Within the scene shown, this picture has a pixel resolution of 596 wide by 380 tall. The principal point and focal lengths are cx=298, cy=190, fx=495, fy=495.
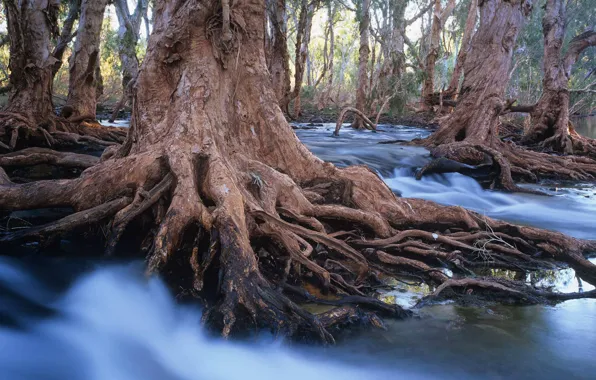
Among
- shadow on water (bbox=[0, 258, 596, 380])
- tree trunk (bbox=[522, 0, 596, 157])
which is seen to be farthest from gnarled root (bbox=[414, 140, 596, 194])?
shadow on water (bbox=[0, 258, 596, 380])

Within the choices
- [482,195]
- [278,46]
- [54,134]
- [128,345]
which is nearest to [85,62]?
[54,134]

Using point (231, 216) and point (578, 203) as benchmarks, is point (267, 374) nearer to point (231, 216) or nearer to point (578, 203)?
point (231, 216)

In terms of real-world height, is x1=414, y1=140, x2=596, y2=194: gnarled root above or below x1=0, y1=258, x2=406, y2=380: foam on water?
above

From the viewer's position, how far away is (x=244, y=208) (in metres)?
3.87

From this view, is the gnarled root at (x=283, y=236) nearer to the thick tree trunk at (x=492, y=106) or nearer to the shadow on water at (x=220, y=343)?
the shadow on water at (x=220, y=343)

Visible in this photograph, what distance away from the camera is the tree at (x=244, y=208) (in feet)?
11.5

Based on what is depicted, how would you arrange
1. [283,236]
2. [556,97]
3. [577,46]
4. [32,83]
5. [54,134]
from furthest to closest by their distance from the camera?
[577,46], [556,97], [54,134], [32,83], [283,236]

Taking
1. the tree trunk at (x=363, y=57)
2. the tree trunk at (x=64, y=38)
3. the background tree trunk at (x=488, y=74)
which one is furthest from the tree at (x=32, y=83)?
the tree trunk at (x=363, y=57)

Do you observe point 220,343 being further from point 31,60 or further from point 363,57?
point 363,57

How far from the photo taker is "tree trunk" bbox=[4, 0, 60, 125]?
8.52 m

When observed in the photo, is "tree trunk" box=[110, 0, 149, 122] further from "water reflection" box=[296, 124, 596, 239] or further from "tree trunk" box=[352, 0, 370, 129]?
"tree trunk" box=[352, 0, 370, 129]

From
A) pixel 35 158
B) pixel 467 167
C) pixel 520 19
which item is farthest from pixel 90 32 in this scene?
pixel 520 19

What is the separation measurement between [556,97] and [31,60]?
42.5 ft

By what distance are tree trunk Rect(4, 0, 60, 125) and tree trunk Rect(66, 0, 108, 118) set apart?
5.35ft
